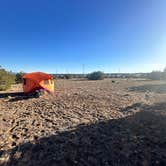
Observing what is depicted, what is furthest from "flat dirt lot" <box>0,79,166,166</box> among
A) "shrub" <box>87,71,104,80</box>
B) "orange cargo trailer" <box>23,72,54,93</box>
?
"shrub" <box>87,71,104,80</box>

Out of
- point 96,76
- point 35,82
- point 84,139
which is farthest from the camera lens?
point 96,76

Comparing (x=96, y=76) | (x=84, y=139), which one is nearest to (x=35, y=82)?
(x=84, y=139)

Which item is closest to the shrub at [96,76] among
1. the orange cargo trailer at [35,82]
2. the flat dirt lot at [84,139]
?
the orange cargo trailer at [35,82]

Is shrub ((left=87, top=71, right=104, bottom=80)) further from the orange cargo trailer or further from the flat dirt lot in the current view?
the flat dirt lot

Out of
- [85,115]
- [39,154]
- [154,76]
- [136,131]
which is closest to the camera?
[39,154]

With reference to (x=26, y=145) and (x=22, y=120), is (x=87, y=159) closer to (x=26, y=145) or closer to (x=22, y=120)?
(x=26, y=145)

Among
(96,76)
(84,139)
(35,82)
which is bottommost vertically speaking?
(84,139)

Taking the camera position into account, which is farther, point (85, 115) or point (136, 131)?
point (85, 115)

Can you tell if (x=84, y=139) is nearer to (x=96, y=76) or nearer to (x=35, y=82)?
(x=35, y=82)

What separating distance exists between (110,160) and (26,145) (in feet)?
9.59

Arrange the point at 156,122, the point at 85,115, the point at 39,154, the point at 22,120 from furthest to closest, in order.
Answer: the point at 85,115, the point at 22,120, the point at 156,122, the point at 39,154

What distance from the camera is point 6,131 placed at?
827 centimetres

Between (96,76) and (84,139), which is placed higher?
(96,76)

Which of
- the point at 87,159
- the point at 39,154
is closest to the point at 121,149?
the point at 87,159
